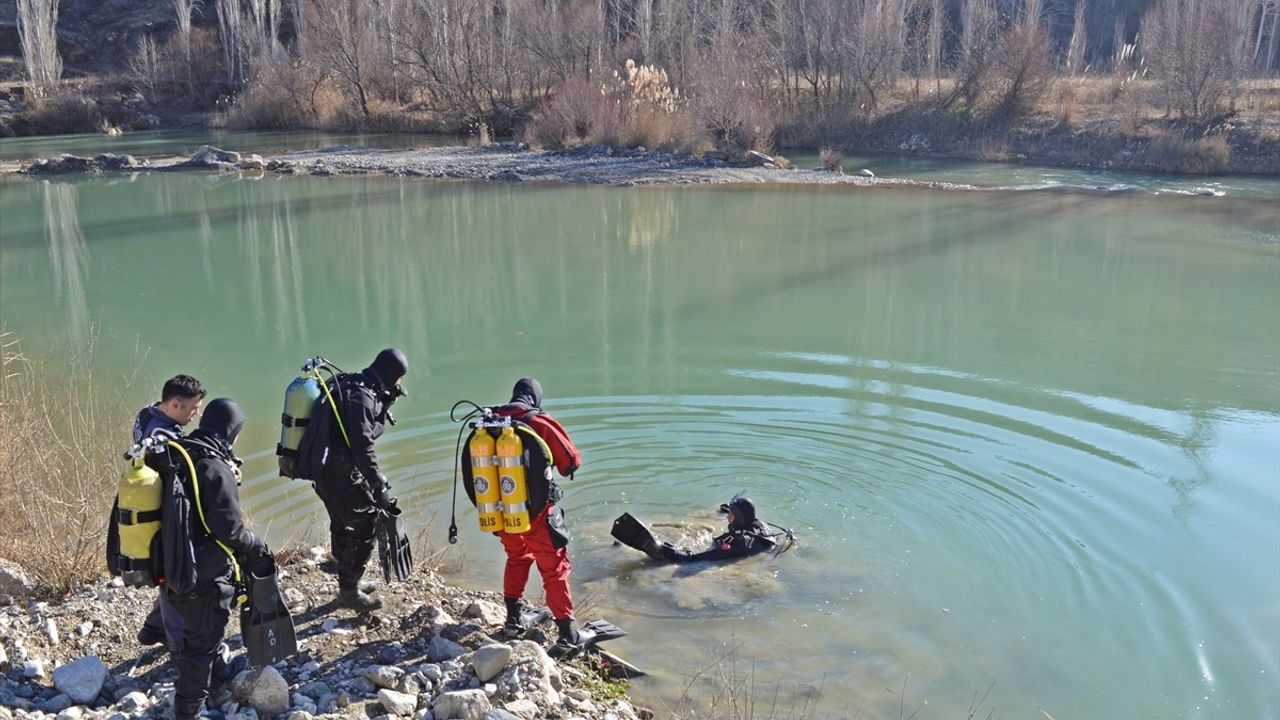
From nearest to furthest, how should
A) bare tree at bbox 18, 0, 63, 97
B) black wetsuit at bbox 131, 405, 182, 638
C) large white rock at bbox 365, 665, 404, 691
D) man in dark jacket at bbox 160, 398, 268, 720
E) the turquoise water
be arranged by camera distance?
1. man in dark jacket at bbox 160, 398, 268, 720
2. black wetsuit at bbox 131, 405, 182, 638
3. large white rock at bbox 365, 665, 404, 691
4. the turquoise water
5. bare tree at bbox 18, 0, 63, 97

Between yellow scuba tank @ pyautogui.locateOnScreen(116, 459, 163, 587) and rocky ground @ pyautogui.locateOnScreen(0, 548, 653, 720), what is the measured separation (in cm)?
76

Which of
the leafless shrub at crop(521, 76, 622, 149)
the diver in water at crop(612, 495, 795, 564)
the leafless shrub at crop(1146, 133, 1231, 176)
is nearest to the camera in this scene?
the diver in water at crop(612, 495, 795, 564)

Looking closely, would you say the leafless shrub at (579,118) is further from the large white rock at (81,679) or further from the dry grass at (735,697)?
the large white rock at (81,679)

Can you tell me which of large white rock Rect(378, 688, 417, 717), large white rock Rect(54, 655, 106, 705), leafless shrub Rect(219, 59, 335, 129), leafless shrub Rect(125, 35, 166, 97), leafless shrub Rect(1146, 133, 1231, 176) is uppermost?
leafless shrub Rect(125, 35, 166, 97)

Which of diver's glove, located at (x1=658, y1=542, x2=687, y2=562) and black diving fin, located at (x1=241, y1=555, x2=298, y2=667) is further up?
black diving fin, located at (x1=241, y1=555, x2=298, y2=667)

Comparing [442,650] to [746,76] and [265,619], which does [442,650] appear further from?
[746,76]

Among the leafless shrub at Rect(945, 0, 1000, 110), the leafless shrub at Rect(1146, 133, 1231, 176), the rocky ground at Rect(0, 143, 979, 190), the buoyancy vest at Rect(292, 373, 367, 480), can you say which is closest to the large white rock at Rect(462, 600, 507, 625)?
the buoyancy vest at Rect(292, 373, 367, 480)

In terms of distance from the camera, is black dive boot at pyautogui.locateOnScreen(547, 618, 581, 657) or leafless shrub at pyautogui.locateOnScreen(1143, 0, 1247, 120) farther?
leafless shrub at pyautogui.locateOnScreen(1143, 0, 1247, 120)

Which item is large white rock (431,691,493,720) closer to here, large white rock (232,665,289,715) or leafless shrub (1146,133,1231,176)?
large white rock (232,665,289,715)

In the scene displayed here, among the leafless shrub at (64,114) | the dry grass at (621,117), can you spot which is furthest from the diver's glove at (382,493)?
the leafless shrub at (64,114)

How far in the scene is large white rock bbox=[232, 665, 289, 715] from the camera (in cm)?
507

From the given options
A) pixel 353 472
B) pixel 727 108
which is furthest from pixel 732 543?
pixel 727 108

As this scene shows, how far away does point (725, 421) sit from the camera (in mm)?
11000

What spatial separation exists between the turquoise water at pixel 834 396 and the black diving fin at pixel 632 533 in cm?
21
